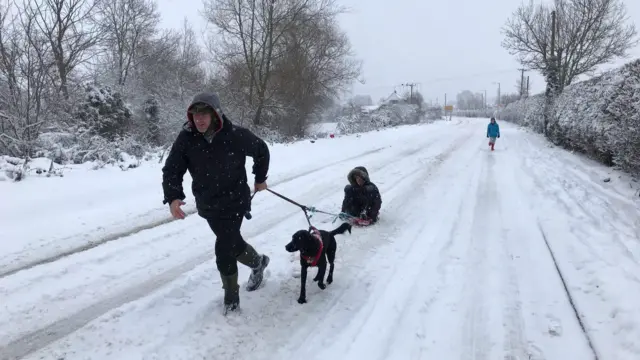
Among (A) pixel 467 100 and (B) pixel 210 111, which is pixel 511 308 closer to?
(B) pixel 210 111

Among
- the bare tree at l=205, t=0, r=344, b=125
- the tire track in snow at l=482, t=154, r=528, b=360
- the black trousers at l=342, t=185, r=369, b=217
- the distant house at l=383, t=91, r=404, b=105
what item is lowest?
the tire track in snow at l=482, t=154, r=528, b=360

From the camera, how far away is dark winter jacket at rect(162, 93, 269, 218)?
3.37m

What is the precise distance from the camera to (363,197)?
6504mm

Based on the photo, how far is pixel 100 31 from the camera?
1545 cm

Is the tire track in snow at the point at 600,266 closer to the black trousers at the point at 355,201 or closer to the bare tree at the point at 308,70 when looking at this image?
the black trousers at the point at 355,201

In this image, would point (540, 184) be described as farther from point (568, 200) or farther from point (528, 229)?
point (528, 229)

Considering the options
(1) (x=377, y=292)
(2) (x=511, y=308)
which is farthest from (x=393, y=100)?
(2) (x=511, y=308)

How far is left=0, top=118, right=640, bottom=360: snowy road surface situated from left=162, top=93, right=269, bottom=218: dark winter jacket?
41.4 inches

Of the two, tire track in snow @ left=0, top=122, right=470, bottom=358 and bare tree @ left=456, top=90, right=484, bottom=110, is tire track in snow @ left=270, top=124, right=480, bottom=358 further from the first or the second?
bare tree @ left=456, top=90, right=484, bottom=110

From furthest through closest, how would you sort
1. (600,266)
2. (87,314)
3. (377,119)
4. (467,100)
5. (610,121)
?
(467,100) < (377,119) < (610,121) < (600,266) < (87,314)

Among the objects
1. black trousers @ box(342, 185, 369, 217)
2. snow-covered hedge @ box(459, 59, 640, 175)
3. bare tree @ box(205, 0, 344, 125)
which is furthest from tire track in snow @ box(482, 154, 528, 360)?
bare tree @ box(205, 0, 344, 125)

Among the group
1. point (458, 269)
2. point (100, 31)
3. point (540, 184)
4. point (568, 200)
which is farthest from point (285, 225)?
point (100, 31)

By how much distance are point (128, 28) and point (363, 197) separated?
2292 centimetres

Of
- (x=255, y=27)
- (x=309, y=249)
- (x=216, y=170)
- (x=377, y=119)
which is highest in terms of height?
(x=255, y=27)
